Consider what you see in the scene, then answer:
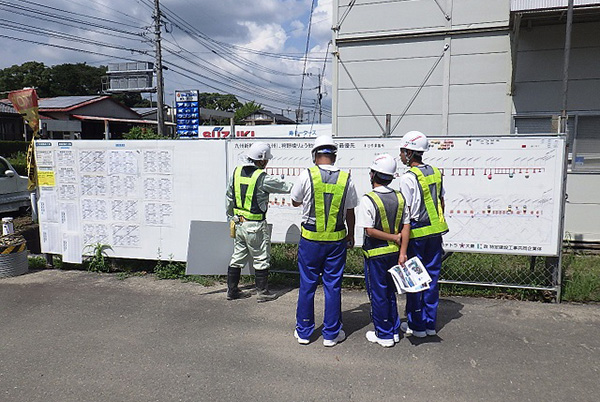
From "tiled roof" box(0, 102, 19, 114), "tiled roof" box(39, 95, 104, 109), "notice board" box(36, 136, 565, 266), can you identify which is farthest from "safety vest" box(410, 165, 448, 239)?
"tiled roof" box(39, 95, 104, 109)

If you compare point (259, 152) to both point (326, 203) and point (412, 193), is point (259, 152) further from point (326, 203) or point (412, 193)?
point (412, 193)

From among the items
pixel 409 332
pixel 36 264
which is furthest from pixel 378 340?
pixel 36 264

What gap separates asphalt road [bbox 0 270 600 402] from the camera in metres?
3.45

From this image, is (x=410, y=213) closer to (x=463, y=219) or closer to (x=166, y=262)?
(x=463, y=219)

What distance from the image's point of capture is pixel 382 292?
→ 399cm

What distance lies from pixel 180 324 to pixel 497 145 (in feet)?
13.3

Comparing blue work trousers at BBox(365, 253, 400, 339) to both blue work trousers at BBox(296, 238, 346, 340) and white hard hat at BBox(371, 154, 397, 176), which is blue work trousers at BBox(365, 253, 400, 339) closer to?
blue work trousers at BBox(296, 238, 346, 340)

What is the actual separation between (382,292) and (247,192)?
1969 millimetres

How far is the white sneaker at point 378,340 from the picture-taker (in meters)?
4.11

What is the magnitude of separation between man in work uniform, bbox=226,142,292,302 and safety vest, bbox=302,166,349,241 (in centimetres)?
107

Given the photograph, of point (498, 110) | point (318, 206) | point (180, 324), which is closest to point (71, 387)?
point (180, 324)

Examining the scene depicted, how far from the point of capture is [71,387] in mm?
3557

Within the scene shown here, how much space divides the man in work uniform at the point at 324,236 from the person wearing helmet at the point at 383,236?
253 mm

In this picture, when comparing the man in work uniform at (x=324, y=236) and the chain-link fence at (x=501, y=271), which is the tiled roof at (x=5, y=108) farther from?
the chain-link fence at (x=501, y=271)
